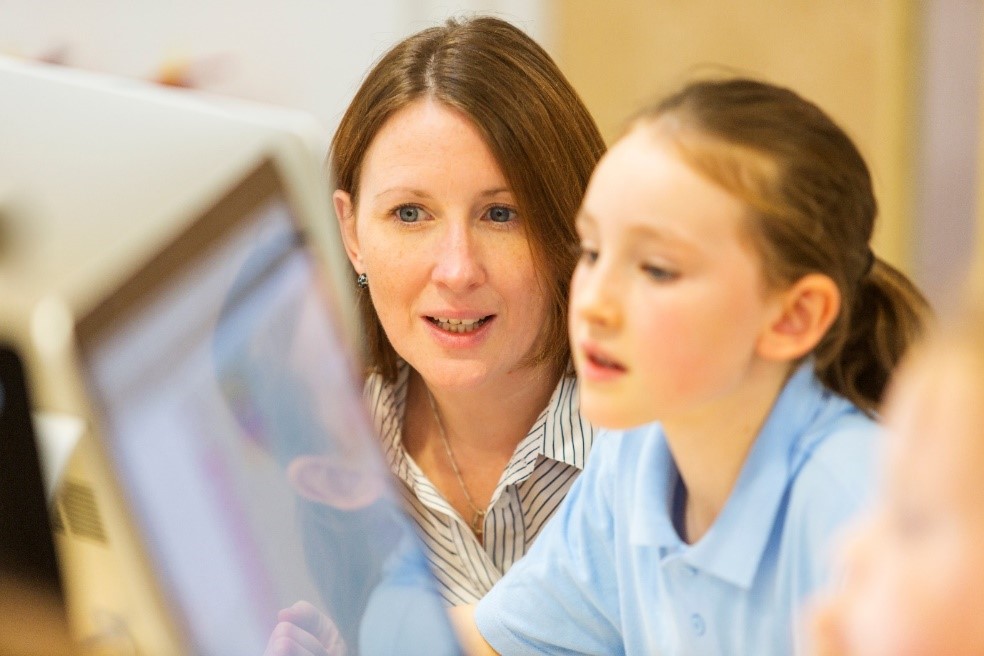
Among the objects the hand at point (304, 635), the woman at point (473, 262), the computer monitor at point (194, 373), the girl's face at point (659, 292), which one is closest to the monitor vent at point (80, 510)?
the computer monitor at point (194, 373)

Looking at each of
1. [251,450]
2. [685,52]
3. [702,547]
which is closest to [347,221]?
[251,450]

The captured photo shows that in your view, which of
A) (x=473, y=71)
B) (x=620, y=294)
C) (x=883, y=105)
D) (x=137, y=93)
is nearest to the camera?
(x=620, y=294)

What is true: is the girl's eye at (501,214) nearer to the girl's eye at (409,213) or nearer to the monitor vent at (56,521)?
the girl's eye at (409,213)

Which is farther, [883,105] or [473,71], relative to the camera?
[883,105]

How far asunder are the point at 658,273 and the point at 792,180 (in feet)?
0.26

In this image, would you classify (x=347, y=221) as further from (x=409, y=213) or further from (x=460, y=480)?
(x=460, y=480)

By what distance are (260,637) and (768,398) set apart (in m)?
0.31

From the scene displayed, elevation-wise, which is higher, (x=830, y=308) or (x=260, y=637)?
(x=830, y=308)

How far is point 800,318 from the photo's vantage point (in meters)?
0.66

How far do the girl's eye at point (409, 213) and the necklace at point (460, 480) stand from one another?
23 centimetres

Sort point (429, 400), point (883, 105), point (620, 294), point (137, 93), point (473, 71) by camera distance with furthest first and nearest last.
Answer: point (883, 105) < point (429, 400) < point (473, 71) < point (137, 93) < point (620, 294)

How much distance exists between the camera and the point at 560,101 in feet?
3.44

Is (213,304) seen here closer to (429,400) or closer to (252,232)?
(252,232)

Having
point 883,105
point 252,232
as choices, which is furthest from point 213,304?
point 883,105
